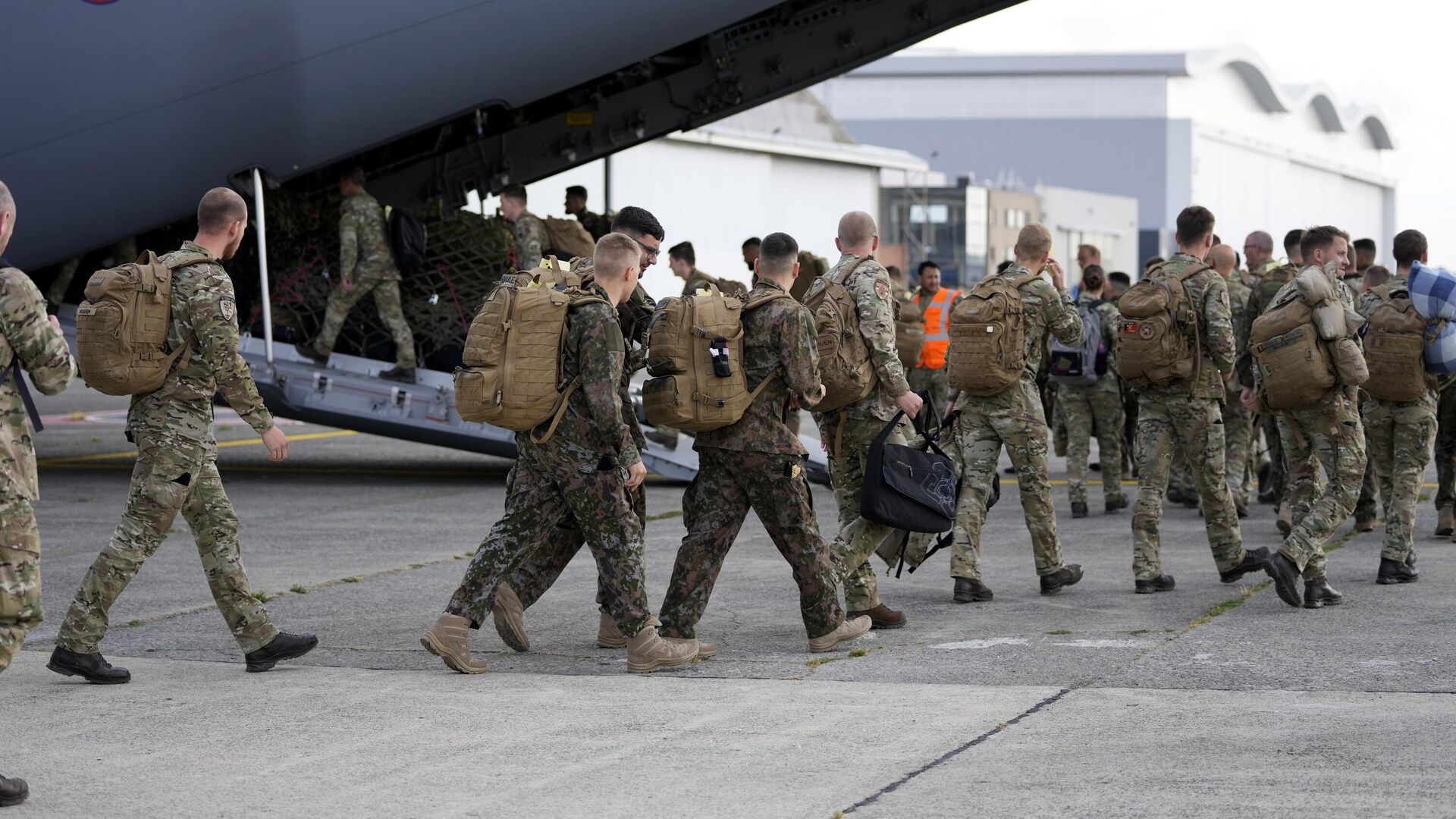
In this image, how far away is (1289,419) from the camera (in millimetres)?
8578

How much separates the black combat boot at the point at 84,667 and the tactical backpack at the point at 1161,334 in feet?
16.3

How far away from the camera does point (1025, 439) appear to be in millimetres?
8438

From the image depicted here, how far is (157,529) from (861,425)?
123 inches

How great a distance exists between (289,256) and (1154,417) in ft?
28.1

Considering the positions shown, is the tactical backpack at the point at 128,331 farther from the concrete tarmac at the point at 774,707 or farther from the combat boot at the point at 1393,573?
the combat boot at the point at 1393,573

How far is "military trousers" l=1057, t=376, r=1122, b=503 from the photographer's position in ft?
40.5

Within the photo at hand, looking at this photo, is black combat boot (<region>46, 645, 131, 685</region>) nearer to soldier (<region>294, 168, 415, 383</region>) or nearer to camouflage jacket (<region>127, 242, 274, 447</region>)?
camouflage jacket (<region>127, 242, 274, 447</region>)

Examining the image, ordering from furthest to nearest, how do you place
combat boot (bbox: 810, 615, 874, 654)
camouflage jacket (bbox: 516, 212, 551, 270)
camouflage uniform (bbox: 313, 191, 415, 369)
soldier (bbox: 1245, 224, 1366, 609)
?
camouflage uniform (bbox: 313, 191, 415, 369) → camouflage jacket (bbox: 516, 212, 551, 270) → soldier (bbox: 1245, 224, 1366, 609) → combat boot (bbox: 810, 615, 874, 654)

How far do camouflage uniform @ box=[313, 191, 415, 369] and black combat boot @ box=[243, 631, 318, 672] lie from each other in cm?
692

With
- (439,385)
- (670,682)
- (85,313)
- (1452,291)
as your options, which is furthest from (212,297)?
(439,385)

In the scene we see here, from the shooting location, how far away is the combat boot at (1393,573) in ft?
28.6

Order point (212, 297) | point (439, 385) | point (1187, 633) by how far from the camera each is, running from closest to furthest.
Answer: point (212, 297) → point (1187, 633) → point (439, 385)

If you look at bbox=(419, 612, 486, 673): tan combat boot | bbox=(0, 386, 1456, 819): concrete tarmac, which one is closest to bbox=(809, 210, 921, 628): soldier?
bbox=(0, 386, 1456, 819): concrete tarmac

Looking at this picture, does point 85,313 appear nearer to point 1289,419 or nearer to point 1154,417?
point 1154,417
